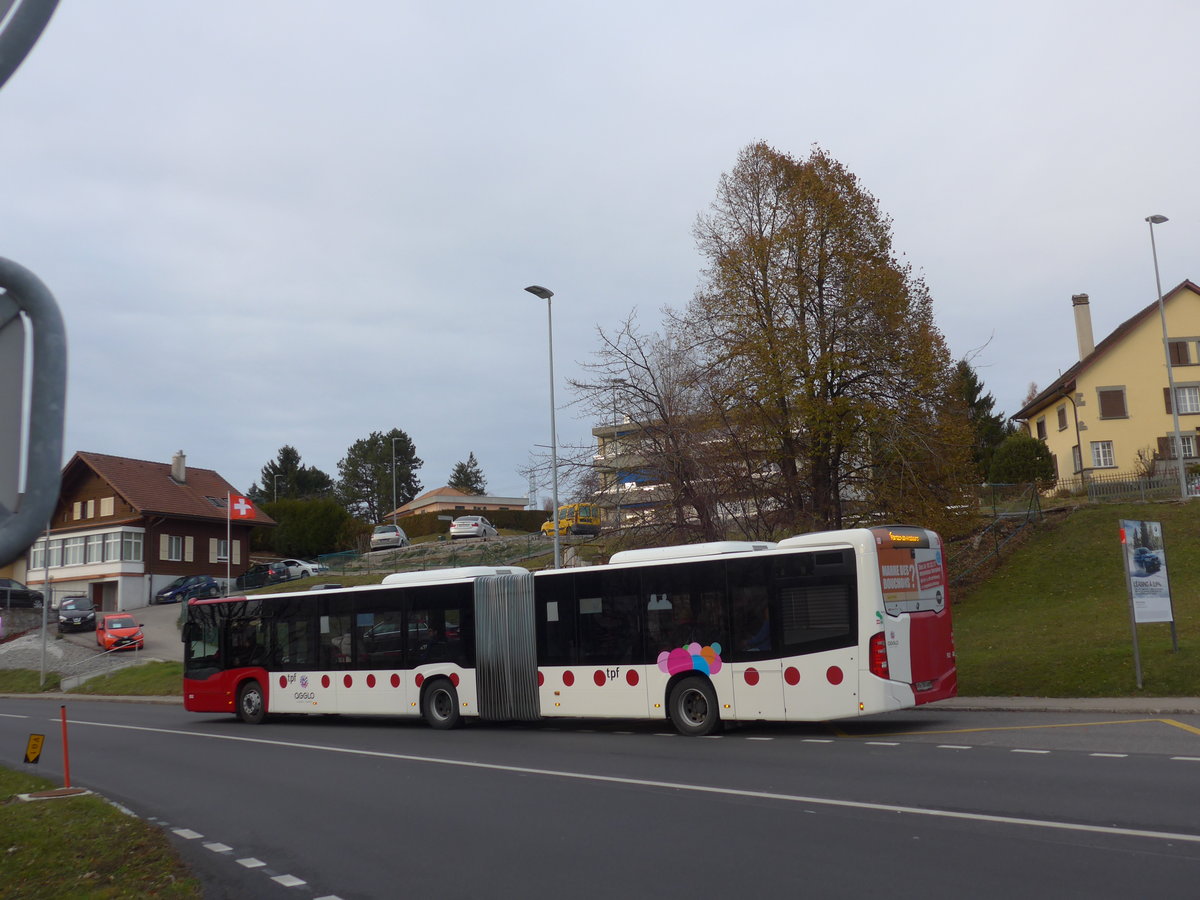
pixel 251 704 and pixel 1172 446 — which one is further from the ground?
pixel 1172 446

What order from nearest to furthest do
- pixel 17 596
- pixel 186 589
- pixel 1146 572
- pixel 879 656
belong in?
1. pixel 879 656
2. pixel 1146 572
3. pixel 17 596
4. pixel 186 589

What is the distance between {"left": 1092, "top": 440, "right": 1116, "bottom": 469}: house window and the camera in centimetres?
5084

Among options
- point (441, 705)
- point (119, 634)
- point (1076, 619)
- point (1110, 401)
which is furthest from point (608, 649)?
point (1110, 401)

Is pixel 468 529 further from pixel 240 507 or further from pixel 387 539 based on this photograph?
pixel 240 507

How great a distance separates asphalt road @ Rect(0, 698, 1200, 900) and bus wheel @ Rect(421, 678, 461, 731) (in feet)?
6.67

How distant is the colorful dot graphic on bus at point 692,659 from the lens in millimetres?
16500

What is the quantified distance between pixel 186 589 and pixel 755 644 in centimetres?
5161

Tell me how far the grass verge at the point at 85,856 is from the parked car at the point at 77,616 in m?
41.9

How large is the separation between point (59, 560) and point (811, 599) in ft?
206

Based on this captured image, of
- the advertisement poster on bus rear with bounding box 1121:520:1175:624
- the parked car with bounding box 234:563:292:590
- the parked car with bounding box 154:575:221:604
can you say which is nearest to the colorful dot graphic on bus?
the advertisement poster on bus rear with bounding box 1121:520:1175:624

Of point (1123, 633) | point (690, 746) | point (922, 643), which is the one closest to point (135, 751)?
point (690, 746)

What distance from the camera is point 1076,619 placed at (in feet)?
84.0

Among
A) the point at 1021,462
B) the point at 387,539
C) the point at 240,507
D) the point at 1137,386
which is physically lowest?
the point at 387,539

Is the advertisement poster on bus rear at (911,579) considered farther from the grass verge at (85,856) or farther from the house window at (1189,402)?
the house window at (1189,402)
